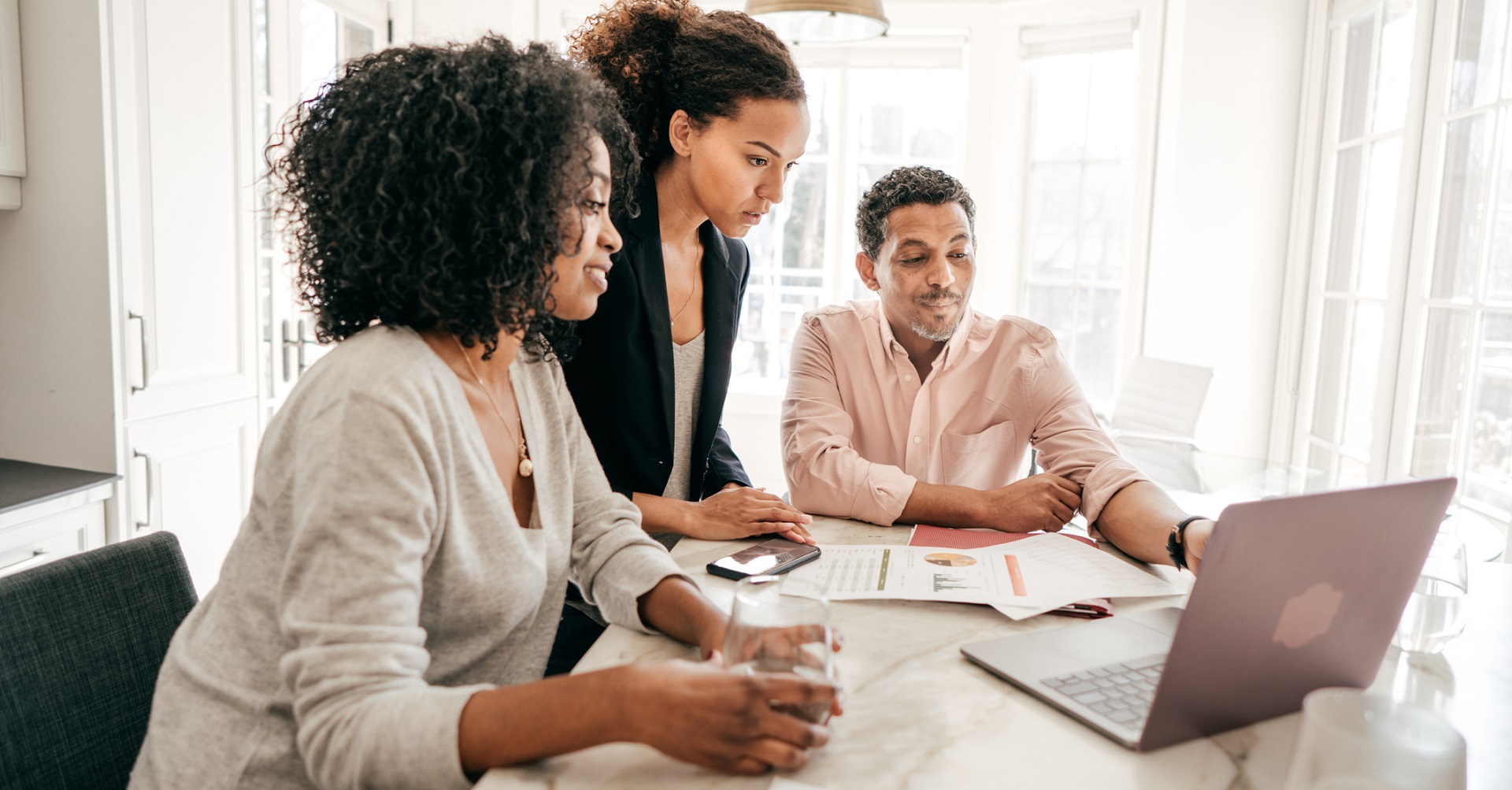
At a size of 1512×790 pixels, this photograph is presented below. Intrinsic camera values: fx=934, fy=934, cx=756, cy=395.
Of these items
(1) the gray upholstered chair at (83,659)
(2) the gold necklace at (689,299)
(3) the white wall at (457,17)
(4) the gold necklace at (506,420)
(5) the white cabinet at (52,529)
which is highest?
(3) the white wall at (457,17)

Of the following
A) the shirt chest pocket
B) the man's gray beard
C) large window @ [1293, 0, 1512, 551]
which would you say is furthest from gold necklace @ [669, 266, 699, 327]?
large window @ [1293, 0, 1512, 551]

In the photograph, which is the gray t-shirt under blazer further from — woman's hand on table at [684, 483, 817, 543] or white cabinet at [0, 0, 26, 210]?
white cabinet at [0, 0, 26, 210]

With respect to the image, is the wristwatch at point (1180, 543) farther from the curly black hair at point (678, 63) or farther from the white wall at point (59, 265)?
the white wall at point (59, 265)

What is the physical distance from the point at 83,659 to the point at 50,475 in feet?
5.24

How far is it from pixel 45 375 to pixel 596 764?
7.35 ft

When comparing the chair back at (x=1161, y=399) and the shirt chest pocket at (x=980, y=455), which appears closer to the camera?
the shirt chest pocket at (x=980, y=455)

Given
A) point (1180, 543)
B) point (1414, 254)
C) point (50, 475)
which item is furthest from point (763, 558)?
point (1414, 254)

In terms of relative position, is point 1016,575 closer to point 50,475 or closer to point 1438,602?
point 1438,602

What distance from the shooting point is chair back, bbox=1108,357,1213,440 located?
3.27 metres

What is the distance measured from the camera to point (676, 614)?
3.33 feet

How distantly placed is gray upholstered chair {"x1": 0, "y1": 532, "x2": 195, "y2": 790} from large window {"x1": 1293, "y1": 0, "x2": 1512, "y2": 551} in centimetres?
267

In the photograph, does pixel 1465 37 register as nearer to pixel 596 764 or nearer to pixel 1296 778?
pixel 1296 778

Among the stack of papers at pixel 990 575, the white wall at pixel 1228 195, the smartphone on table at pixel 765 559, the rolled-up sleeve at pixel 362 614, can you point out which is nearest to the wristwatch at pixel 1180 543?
the stack of papers at pixel 990 575

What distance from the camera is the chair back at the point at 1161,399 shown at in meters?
3.27
